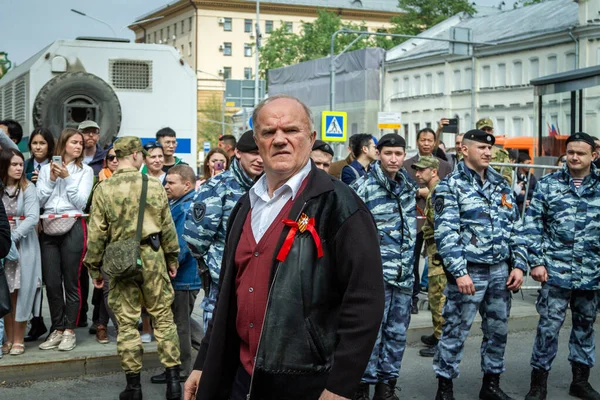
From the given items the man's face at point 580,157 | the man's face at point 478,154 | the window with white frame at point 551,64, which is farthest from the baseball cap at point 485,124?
the window with white frame at point 551,64

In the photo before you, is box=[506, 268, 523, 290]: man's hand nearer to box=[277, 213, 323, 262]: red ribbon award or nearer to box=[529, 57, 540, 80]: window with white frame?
box=[277, 213, 323, 262]: red ribbon award

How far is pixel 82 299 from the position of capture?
9.48 m

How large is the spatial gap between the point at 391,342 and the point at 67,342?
3041 millimetres

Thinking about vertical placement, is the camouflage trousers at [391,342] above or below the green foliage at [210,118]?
below

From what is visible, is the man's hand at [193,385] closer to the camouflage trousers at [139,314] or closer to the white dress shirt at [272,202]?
the white dress shirt at [272,202]

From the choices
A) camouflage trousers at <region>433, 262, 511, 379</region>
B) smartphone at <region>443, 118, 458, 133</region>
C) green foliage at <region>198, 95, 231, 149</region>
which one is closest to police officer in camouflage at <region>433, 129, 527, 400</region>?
camouflage trousers at <region>433, 262, 511, 379</region>

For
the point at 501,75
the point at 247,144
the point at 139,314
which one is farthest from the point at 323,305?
the point at 501,75

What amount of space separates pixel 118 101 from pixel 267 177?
9.13 meters

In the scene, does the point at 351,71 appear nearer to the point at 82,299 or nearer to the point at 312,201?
the point at 82,299

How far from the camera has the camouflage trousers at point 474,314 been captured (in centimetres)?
715

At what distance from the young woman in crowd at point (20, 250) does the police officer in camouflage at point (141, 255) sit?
1.19 m

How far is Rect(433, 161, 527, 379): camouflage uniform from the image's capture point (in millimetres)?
7082

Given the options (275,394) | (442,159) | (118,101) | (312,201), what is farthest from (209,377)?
(118,101)

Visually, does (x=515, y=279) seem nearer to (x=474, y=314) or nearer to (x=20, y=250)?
(x=474, y=314)
